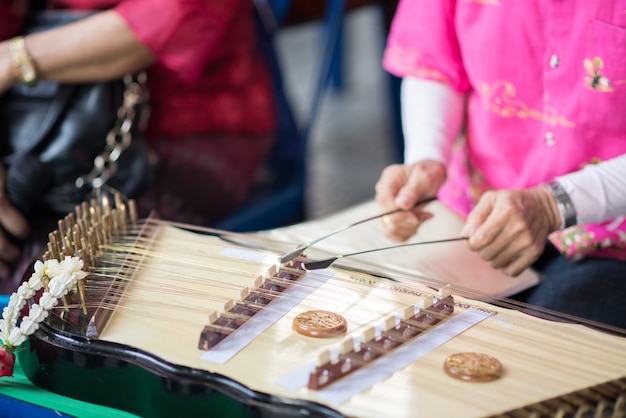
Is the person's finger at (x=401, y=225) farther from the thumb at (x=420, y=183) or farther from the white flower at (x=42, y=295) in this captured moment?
the white flower at (x=42, y=295)

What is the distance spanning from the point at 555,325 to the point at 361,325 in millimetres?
215

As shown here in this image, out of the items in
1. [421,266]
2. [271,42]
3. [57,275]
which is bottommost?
[421,266]

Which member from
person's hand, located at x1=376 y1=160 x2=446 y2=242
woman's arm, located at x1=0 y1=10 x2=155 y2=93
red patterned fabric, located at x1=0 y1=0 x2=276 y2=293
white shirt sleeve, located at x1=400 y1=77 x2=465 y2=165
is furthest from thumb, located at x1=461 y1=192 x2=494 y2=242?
woman's arm, located at x1=0 y1=10 x2=155 y2=93

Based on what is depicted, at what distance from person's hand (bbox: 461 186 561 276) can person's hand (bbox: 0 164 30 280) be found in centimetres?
81

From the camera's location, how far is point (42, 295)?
37.7 inches

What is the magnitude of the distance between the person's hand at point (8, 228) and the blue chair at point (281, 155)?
0.49 metres

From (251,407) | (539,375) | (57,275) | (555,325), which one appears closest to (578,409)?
(539,375)

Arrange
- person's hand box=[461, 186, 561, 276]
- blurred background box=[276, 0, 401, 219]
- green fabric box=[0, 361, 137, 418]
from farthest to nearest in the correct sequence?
blurred background box=[276, 0, 401, 219], person's hand box=[461, 186, 561, 276], green fabric box=[0, 361, 137, 418]

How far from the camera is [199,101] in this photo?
1.83 meters

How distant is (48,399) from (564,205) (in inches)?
27.4

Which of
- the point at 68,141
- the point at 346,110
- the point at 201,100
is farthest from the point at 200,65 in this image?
the point at 346,110

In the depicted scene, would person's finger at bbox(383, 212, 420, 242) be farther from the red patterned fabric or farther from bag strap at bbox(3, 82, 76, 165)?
bag strap at bbox(3, 82, 76, 165)

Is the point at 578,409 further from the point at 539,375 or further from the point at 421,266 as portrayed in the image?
the point at 421,266

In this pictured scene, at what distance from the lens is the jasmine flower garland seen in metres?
0.93
